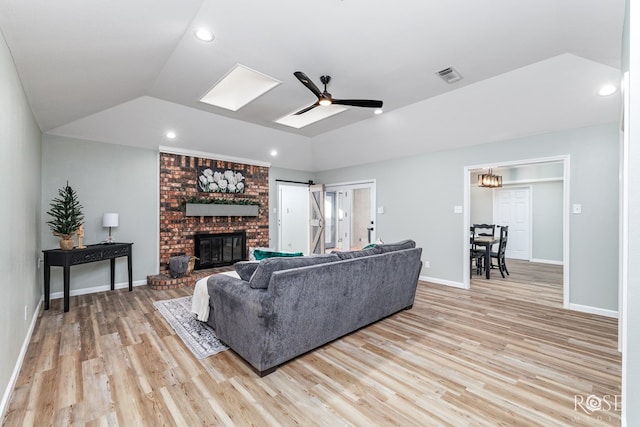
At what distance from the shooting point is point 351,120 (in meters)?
5.22

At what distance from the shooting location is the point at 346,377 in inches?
88.0

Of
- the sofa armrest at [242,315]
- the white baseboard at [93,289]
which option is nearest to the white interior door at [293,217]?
the white baseboard at [93,289]

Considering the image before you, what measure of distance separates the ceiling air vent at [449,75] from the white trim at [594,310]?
3399 millimetres

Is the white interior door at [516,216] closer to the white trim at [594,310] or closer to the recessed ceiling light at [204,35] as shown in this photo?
the white trim at [594,310]

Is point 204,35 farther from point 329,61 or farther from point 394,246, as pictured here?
point 394,246

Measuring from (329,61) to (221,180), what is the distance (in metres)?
3.75

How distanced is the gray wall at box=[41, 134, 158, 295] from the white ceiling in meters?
0.26

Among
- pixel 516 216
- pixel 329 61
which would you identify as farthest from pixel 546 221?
pixel 329 61

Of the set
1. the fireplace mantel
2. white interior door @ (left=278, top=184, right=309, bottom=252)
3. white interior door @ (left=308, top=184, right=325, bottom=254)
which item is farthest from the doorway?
the fireplace mantel

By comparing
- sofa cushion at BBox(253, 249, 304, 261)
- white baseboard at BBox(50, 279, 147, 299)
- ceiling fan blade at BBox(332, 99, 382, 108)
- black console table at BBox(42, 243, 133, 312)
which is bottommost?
white baseboard at BBox(50, 279, 147, 299)

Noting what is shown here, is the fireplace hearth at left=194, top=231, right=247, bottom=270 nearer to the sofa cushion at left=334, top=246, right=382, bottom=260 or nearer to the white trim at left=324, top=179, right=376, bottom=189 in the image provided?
the white trim at left=324, top=179, right=376, bottom=189

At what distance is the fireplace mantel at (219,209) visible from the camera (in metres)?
5.52

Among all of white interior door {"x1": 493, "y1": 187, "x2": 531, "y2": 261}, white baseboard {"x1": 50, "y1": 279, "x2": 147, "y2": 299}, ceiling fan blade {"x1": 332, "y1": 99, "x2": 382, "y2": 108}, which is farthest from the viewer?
white interior door {"x1": 493, "y1": 187, "x2": 531, "y2": 261}

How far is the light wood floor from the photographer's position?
5.98 feet
